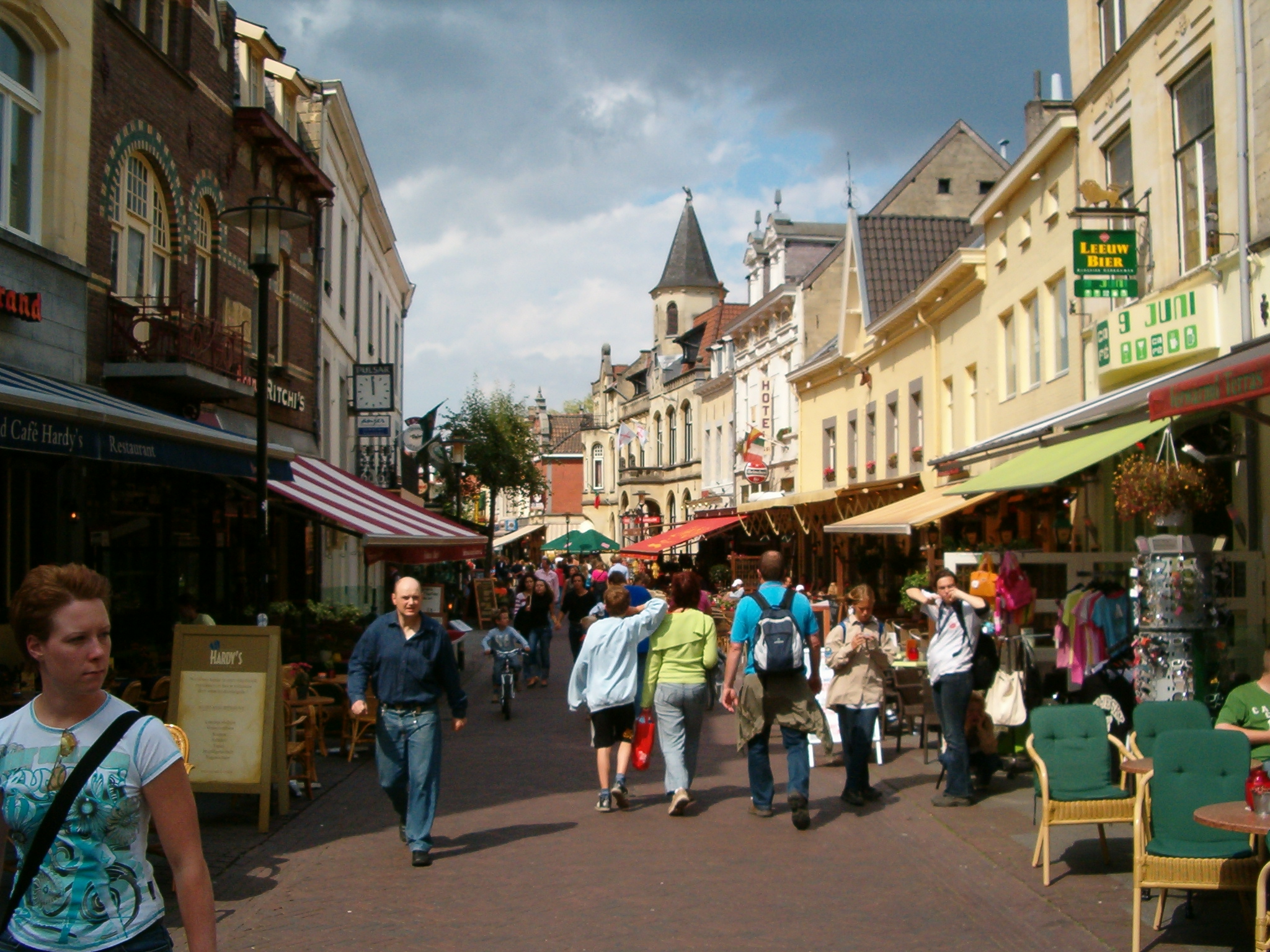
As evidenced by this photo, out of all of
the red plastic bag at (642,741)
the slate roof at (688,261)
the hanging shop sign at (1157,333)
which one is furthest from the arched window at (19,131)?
the slate roof at (688,261)

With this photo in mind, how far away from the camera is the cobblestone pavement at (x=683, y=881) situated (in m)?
5.89

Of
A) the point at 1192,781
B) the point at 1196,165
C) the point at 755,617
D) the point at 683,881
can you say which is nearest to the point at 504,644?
the point at 755,617

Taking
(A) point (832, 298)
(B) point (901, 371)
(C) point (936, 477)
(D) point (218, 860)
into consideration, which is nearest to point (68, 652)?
(D) point (218, 860)

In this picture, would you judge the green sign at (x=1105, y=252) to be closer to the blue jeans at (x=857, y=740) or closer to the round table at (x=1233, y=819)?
the blue jeans at (x=857, y=740)

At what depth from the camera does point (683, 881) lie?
6.96m

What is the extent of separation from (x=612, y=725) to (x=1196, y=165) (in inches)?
319

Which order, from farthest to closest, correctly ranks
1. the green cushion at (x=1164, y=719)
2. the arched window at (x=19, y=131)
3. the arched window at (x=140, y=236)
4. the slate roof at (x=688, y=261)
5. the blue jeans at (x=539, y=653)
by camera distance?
the slate roof at (x=688, y=261) → the blue jeans at (x=539, y=653) → the arched window at (x=140, y=236) → the arched window at (x=19, y=131) → the green cushion at (x=1164, y=719)

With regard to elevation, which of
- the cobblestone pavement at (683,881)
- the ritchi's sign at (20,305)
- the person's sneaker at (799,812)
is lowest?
the cobblestone pavement at (683,881)

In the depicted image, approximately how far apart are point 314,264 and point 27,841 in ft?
64.3

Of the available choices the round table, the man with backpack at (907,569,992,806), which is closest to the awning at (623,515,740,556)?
the man with backpack at (907,569,992,806)

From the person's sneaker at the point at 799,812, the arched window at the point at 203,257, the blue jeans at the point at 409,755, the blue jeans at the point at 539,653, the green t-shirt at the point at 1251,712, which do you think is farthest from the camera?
the blue jeans at the point at 539,653

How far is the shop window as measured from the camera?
11.9m

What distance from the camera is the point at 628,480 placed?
61.7 metres

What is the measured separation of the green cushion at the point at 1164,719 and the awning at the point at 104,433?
6960 millimetres
